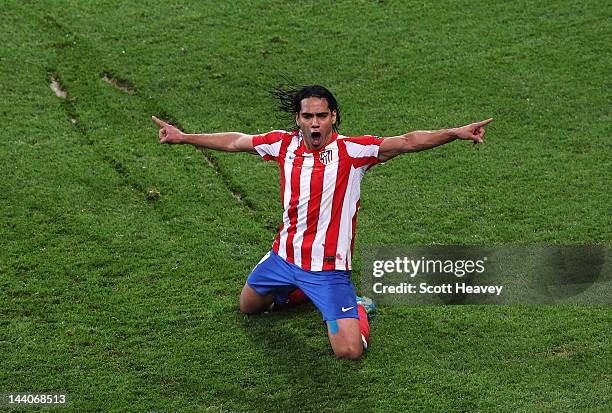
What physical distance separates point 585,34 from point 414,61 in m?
2.43

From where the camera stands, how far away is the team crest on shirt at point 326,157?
9391 mm

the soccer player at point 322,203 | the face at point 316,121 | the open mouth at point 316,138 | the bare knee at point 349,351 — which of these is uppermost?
the face at point 316,121

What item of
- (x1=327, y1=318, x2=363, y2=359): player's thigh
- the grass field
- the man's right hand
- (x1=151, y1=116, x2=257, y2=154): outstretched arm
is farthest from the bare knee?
the man's right hand

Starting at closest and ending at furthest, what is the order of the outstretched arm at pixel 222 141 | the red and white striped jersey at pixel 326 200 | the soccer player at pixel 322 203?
the soccer player at pixel 322 203 < the red and white striped jersey at pixel 326 200 < the outstretched arm at pixel 222 141

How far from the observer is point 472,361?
9.11 metres

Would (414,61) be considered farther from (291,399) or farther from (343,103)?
(291,399)

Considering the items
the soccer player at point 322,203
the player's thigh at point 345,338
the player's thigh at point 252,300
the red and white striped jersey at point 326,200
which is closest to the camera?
the player's thigh at point 345,338

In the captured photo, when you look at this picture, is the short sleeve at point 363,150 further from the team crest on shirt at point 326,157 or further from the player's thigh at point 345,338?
the player's thigh at point 345,338

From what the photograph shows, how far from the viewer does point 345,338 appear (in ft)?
29.9

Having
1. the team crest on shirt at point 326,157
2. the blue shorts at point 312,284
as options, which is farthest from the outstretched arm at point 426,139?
the blue shorts at point 312,284

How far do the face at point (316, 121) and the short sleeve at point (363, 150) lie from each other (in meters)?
0.22

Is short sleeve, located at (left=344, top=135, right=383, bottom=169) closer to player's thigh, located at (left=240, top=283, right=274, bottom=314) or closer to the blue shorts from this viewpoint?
Answer: the blue shorts

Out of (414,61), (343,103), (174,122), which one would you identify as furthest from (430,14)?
(174,122)

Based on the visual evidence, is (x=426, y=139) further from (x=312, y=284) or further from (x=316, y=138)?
(x=312, y=284)
